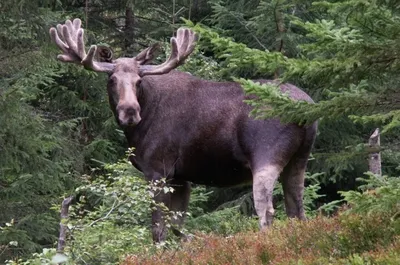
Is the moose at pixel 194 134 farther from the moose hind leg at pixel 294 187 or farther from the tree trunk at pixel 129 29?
the tree trunk at pixel 129 29

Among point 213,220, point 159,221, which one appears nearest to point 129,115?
point 159,221

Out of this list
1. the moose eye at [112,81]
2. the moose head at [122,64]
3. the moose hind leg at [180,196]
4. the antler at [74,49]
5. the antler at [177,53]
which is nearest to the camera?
the moose head at [122,64]

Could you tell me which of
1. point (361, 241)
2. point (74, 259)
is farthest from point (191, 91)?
point (361, 241)

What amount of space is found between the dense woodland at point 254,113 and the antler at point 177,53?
1.96 feet

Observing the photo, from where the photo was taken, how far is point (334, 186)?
63.3 feet

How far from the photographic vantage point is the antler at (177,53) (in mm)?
12047

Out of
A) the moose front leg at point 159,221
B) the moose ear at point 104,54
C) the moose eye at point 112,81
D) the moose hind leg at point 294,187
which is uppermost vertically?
the moose ear at point 104,54

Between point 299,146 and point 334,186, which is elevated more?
point 299,146

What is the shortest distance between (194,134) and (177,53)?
4.50 ft

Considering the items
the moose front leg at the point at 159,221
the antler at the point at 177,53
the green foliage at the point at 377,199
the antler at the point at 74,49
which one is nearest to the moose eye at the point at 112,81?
the antler at the point at 74,49

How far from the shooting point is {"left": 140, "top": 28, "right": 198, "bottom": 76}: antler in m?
12.0

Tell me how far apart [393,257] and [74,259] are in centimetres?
359

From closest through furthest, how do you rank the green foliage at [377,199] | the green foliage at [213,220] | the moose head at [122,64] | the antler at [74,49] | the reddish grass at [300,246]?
the green foliage at [377,199] < the reddish grass at [300,246] < the moose head at [122,64] < the antler at [74,49] < the green foliage at [213,220]

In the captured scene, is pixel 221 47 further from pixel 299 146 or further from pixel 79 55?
pixel 79 55
